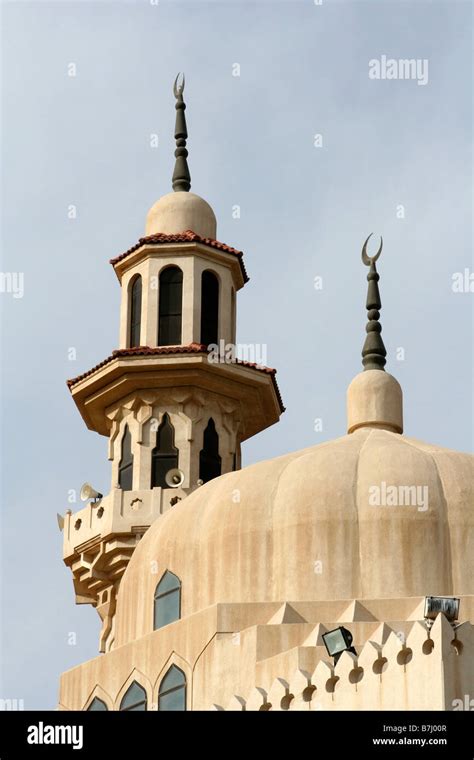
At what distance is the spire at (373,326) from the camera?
3972 cm

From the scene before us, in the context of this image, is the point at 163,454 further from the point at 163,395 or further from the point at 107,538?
the point at 107,538

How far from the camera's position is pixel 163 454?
43688mm

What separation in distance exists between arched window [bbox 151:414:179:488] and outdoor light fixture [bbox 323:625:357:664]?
12676 mm

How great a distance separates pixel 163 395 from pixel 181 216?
4391 millimetres

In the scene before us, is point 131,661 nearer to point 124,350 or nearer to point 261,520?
point 261,520

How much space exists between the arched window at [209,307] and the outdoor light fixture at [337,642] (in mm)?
14742

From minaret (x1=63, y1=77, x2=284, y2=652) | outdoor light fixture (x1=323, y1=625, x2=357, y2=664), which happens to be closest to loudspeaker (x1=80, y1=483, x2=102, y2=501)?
minaret (x1=63, y1=77, x2=284, y2=652)

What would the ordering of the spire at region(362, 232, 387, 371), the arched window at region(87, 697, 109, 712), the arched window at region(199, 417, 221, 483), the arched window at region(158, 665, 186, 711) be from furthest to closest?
the arched window at region(199, 417, 221, 483), the spire at region(362, 232, 387, 371), the arched window at region(87, 697, 109, 712), the arched window at region(158, 665, 186, 711)

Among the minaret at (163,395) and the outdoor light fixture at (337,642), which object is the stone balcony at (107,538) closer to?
the minaret at (163,395)

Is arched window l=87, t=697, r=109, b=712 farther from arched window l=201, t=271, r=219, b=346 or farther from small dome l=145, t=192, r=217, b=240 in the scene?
small dome l=145, t=192, r=217, b=240

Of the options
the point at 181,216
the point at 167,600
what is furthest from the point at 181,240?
the point at 167,600

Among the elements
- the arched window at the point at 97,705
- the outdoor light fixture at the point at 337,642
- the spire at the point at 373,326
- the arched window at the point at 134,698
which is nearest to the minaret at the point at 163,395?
the spire at the point at 373,326

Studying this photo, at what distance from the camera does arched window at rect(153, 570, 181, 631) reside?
115 feet
